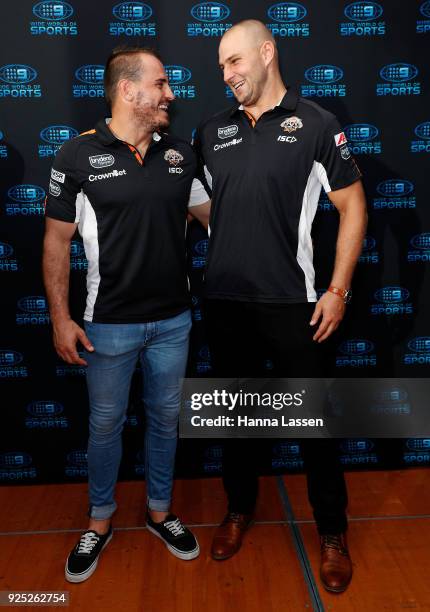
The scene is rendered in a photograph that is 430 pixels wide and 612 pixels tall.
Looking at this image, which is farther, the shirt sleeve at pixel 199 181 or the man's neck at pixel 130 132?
the shirt sleeve at pixel 199 181

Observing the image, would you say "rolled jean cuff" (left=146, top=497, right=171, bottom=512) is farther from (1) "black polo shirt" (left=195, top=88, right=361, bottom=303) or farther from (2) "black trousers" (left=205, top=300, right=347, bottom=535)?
(1) "black polo shirt" (left=195, top=88, right=361, bottom=303)

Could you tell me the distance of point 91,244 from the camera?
2.13m

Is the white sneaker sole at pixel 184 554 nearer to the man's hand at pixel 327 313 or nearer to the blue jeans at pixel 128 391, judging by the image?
the blue jeans at pixel 128 391

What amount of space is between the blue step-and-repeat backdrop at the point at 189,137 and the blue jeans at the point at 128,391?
1.92 ft

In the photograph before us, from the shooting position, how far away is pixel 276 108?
213 centimetres

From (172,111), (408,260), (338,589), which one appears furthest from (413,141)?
(338,589)

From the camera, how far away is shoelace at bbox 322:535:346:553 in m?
2.22

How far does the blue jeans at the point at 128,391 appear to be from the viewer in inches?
86.0

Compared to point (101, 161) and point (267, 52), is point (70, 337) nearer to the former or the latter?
point (101, 161)

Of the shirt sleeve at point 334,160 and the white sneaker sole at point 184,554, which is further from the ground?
the shirt sleeve at point 334,160

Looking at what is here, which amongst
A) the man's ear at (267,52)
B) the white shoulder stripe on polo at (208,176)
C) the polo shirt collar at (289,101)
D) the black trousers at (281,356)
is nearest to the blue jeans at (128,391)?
the black trousers at (281,356)

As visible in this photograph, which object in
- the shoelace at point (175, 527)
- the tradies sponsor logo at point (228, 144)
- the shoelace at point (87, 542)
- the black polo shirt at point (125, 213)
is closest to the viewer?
the black polo shirt at point (125, 213)

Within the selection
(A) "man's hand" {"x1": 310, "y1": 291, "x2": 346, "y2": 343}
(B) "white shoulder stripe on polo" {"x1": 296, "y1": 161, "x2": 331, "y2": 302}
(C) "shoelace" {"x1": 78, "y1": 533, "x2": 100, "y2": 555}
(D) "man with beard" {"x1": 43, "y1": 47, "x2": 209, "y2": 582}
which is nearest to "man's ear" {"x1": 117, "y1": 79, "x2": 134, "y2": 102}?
(D) "man with beard" {"x1": 43, "y1": 47, "x2": 209, "y2": 582}

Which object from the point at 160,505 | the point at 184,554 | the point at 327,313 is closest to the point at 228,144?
the point at 327,313
